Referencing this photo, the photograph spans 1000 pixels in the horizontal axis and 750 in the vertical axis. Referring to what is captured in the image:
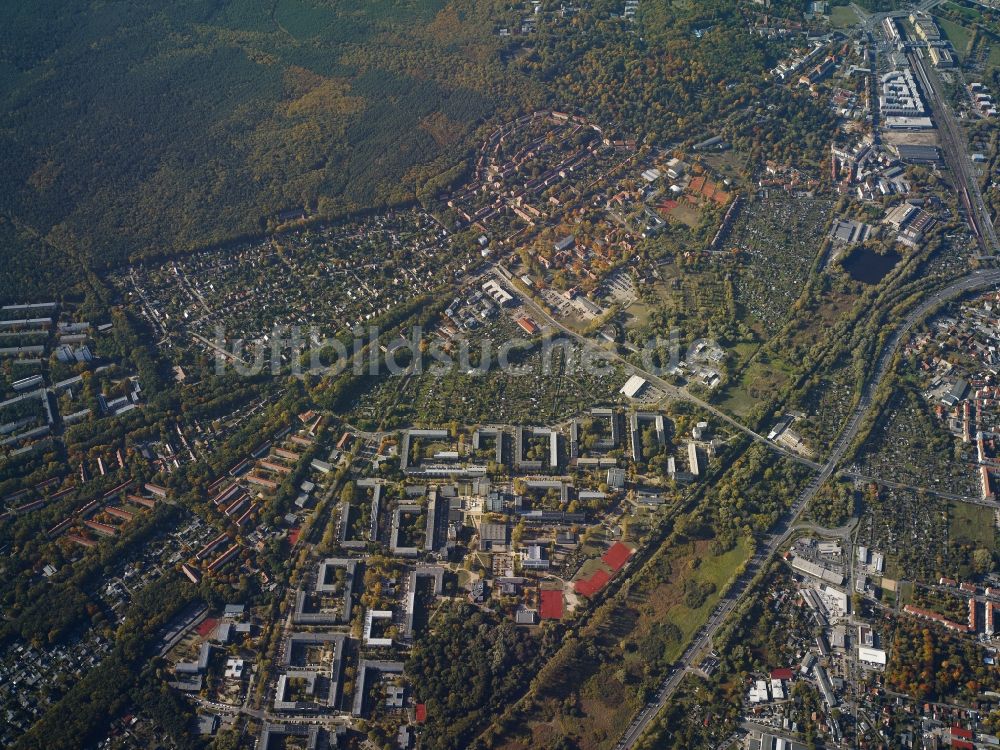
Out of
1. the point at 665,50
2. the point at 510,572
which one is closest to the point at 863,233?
the point at 665,50

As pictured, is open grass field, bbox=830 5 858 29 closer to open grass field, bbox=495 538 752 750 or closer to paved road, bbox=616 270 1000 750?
paved road, bbox=616 270 1000 750

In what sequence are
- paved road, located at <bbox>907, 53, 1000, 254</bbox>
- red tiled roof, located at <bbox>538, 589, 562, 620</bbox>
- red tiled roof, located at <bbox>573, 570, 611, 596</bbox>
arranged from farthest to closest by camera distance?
paved road, located at <bbox>907, 53, 1000, 254</bbox> < red tiled roof, located at <bbox>573, 570, 611, 596</bbox> < red tiled roof, located at <bbox>538, 589, 562, 620</bbox>

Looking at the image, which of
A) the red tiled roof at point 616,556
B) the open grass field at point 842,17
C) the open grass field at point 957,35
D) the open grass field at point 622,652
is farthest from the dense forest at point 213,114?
the open grass field at point 957,35

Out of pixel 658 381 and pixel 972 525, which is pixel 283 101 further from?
pixel 972 525

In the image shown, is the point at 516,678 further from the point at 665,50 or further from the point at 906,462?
the point at 665,50

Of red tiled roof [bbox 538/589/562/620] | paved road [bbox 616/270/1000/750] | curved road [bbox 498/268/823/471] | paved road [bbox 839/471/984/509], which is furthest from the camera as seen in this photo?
curved road [bbox 498/268/823/471]

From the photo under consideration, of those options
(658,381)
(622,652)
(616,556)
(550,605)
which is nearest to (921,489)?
(658,381)

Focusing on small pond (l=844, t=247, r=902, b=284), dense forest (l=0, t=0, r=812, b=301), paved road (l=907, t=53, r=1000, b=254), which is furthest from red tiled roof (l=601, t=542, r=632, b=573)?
paved road (l=907, t=53, r=1000, b=254)
